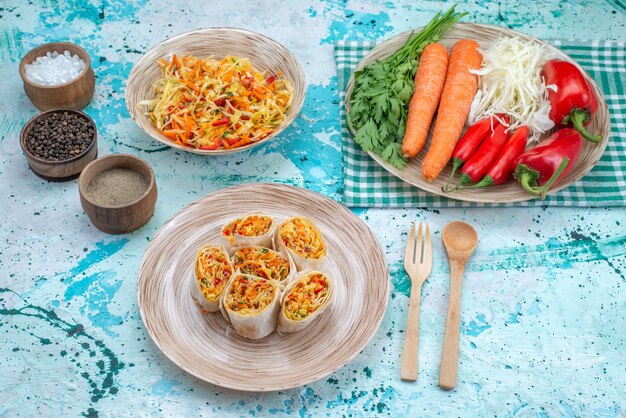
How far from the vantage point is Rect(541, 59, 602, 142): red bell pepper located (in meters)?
3.46

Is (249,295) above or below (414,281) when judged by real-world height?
above

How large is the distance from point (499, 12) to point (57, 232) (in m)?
2.88

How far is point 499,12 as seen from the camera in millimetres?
4367

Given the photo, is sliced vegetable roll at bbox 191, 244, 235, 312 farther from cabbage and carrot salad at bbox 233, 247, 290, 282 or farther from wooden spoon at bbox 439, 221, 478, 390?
wooden spoon at bbox 439, 221, 478, 390

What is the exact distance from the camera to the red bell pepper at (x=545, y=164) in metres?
3.26

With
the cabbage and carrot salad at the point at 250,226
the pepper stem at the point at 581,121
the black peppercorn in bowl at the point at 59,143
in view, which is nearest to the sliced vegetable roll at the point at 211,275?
the cabbage and carrot salad at the point at 250,226

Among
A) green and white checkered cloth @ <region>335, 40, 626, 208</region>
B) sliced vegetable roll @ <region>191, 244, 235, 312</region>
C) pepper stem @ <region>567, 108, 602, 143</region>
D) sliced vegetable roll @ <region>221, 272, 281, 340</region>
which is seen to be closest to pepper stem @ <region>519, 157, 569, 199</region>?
green and white checkered cloth @ <region>335, 40, 626, 208</region>

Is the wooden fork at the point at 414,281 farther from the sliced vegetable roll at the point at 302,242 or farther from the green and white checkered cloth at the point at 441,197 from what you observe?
the sliced vegetable roll at the point at 302,242

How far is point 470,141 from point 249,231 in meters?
1.20

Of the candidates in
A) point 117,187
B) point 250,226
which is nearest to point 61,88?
point 117,187

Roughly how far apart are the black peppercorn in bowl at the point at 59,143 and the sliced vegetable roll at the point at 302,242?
106 centimetres

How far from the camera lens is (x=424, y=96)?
3.58 meters

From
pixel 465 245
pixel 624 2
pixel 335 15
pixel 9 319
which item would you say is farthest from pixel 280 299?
pixel 624 2

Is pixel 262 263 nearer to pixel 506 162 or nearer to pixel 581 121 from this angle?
pixel 506 162
